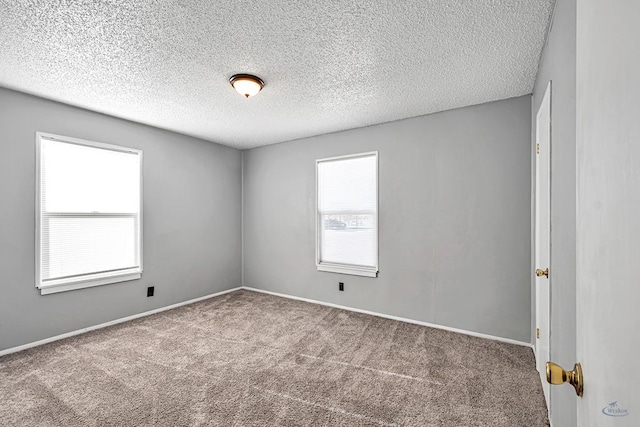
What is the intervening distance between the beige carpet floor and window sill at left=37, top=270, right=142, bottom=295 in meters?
0.54

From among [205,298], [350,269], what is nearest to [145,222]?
[205,298]

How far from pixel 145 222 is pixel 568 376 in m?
4.34

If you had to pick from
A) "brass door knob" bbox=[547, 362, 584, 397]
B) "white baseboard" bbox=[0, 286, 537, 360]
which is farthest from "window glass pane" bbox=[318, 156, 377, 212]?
"brass door knob" bbox=[547, 362, 584, 397]

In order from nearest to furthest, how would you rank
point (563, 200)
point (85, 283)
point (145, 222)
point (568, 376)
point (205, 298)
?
1. point (568, 376)
2. point (563, 200)
3. point (85, 283)
4. point (145, 222)
5. point (205, 298)

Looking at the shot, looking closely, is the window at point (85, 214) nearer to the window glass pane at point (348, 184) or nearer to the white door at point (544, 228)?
the window glass pane at point (348, 184)

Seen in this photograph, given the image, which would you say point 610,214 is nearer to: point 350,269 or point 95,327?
point 350,269

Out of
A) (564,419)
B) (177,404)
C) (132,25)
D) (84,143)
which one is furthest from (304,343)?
(84,143)

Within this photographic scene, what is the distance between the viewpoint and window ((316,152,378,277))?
3.93 metres

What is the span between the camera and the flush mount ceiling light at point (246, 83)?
8.23ft

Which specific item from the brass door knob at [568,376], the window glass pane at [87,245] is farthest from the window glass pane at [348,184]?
the brass door knob at [568,376]

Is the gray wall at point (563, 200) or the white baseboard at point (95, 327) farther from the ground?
the gray wall at point (563, 200)

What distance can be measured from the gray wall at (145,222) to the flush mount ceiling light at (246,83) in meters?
2.05

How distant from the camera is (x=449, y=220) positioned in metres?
3.34

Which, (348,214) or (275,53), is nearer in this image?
(275,53)
